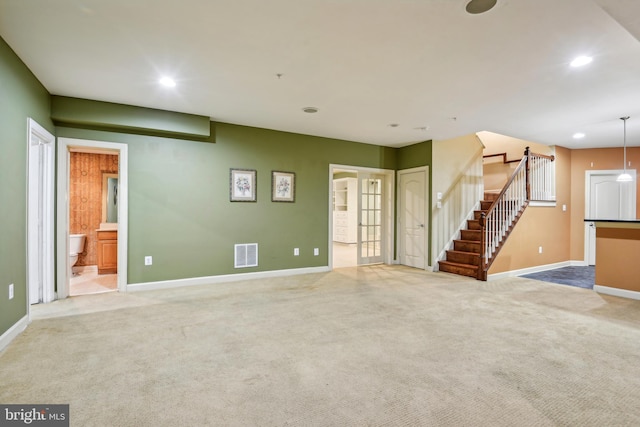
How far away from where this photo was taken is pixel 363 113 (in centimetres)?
450

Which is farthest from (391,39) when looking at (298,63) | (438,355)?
(438,355)

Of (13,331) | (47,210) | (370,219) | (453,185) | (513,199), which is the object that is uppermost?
(453,185)

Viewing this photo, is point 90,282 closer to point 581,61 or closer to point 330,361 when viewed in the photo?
point 330,361

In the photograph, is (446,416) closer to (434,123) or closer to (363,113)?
(363,113)

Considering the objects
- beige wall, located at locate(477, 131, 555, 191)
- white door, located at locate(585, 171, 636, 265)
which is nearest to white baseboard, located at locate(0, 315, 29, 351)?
beige wall, located at locate(477, 131, 555, 191)

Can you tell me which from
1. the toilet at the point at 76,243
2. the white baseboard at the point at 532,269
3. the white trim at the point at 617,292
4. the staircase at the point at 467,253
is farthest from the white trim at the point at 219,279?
the white trim at the point at 617,292

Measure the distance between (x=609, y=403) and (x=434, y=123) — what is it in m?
3.93

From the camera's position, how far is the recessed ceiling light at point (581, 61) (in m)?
2.81

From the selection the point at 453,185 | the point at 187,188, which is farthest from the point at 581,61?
the point at 187,188

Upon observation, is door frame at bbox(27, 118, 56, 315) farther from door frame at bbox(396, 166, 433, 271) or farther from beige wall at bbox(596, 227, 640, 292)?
beige wall at bbox(596, 227, 640, 292)

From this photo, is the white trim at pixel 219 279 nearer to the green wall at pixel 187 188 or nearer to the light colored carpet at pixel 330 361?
the green wall at pixel 187 188

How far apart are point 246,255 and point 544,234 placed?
5751mm

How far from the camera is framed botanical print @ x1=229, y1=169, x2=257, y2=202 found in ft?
16.6

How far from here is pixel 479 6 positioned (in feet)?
6.91
